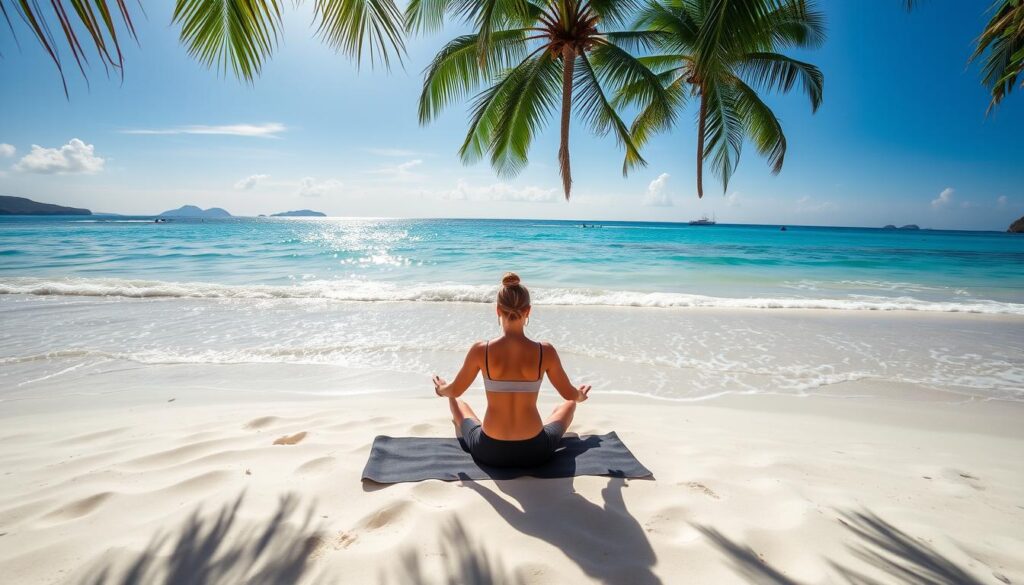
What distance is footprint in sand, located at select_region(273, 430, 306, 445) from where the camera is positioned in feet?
10.7

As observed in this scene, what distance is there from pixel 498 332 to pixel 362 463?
529 centimetres

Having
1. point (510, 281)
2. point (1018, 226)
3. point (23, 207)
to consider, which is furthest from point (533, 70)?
point (23, 207)

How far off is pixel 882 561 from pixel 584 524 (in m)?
1.43

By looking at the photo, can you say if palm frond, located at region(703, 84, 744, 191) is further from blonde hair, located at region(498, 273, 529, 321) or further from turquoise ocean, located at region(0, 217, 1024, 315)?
blonde hair, located at region(498, 273, 529, 321)

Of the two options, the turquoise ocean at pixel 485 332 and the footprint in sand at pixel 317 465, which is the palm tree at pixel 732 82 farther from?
the footprint in sand at pixel 317 465

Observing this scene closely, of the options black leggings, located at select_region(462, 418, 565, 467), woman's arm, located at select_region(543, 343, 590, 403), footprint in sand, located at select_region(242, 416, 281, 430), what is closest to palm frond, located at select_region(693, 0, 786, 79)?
woman's arm, located at select_region(543, 343, 590, 403)

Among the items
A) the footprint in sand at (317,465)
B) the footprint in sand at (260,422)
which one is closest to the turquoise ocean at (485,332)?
the footprint in sand at (260,422)

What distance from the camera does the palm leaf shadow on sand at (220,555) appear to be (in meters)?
1.82

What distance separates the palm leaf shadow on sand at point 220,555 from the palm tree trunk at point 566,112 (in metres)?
6.79

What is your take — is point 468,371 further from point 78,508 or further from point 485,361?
point 78,508

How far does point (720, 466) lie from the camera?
2959 millimetres

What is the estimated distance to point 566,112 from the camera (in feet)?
24.9

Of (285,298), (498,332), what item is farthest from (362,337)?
(285,298)

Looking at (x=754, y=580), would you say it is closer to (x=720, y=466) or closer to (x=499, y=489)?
(x=720, y=466)
